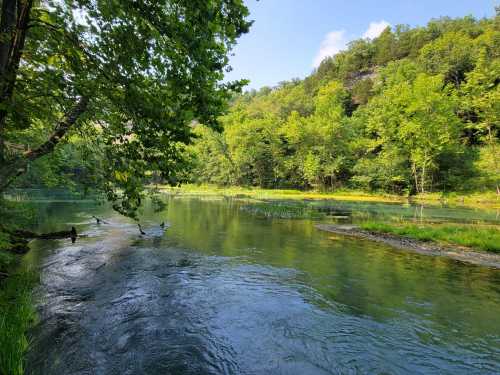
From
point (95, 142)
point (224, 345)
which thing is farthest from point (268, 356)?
point (95, 142)

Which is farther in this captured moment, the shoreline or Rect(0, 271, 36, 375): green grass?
the shoreline

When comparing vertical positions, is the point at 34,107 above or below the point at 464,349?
above

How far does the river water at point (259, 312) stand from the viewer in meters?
6.68

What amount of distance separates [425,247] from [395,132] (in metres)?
55.5

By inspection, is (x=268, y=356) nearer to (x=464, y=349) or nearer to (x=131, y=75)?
(x=464, y=349)

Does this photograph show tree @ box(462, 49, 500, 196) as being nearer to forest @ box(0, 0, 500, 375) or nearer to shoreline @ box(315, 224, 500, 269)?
shoreline @ box(315, 224, 500, 269)

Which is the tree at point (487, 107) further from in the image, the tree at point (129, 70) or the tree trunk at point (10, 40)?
the tree trunk at point (10, 40)

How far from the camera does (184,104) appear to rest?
244 inches

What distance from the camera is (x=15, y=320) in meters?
7.07

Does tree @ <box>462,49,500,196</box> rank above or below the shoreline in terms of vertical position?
above

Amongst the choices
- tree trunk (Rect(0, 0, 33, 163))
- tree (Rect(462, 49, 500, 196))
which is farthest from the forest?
tree (Rect(462, 49, 500, 196))

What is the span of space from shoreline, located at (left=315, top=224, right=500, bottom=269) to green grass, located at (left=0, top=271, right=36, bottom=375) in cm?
1822

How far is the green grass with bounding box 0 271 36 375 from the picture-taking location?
17.2ft

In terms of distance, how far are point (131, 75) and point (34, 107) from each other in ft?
7.87
